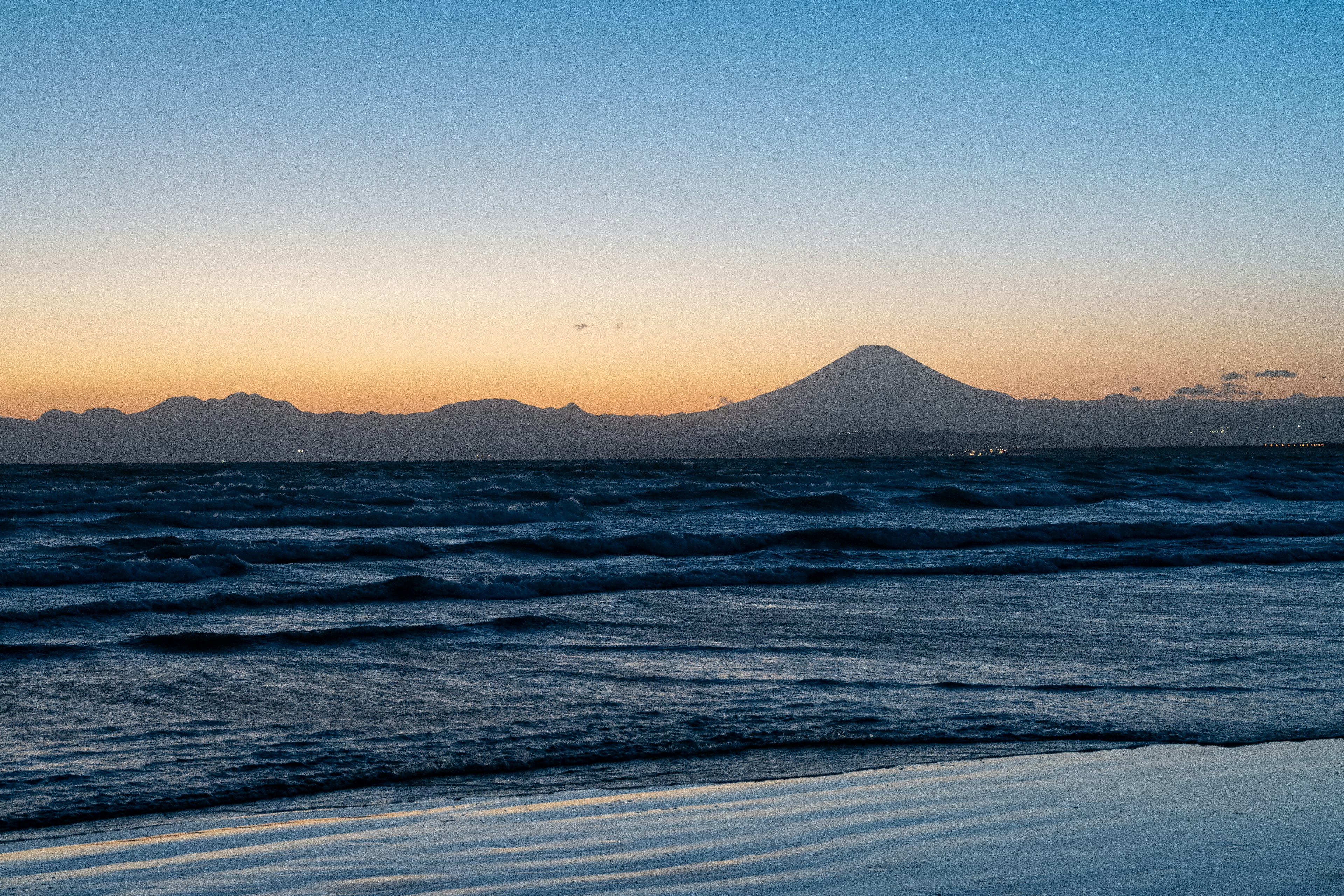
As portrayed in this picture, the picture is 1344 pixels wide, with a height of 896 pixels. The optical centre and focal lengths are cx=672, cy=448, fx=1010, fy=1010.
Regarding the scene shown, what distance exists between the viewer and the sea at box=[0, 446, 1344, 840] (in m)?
5.39

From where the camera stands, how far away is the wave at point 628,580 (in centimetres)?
1063

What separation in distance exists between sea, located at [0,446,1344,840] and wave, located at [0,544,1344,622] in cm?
6

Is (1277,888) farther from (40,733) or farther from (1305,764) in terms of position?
(40,733)

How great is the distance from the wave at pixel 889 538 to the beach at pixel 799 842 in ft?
41.3

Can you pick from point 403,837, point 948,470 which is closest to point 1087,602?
point 403,837

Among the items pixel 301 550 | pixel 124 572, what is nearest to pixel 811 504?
pixel 301 550

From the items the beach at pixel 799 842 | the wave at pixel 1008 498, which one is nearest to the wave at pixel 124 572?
the beach at pixel 799 842

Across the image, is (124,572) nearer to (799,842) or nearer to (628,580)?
(628,580)

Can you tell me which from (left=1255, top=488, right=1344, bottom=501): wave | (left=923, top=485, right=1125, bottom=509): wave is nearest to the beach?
(left=923, top=485, right=1125, bottom=509): wave

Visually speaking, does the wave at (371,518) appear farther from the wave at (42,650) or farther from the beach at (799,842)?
the beach at (799,842)

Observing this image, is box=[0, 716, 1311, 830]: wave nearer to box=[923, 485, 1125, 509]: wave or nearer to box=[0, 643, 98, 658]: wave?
box=[0, 643, 98, 658]: wave

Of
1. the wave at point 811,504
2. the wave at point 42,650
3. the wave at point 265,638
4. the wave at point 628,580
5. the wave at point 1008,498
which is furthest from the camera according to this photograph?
the wave at point 1008,498

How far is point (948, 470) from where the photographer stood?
168 ft

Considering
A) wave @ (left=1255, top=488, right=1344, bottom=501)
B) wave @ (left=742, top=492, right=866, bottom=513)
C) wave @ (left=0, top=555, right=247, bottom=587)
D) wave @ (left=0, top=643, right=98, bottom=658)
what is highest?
wave @ (left=0, top=555, right=247, bottom=587)
